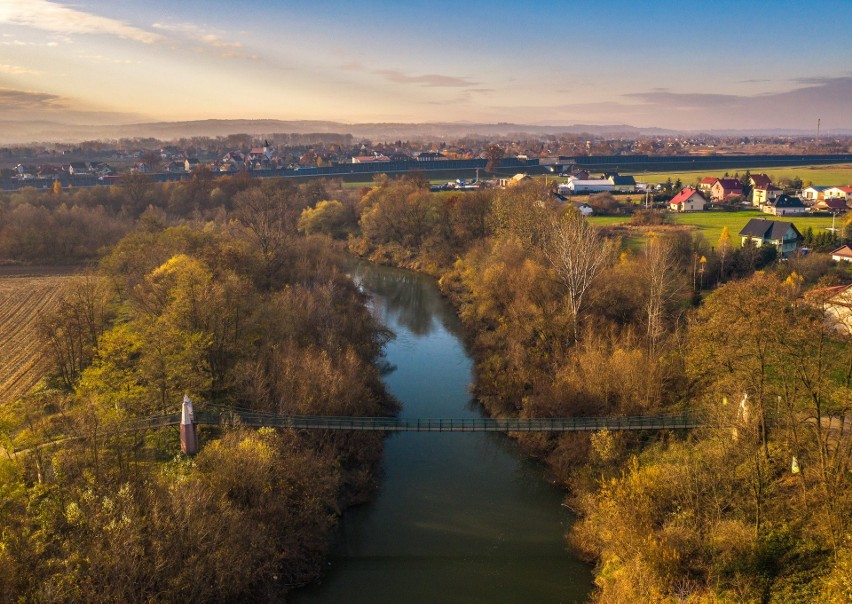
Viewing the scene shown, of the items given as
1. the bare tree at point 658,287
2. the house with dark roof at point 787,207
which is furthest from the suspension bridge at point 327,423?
the house with dark roof at point 787,207

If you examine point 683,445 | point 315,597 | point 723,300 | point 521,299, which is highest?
point 723,300

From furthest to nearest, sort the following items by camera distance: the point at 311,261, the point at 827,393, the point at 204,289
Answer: the point at 311,261
the point at 204,289
the point at 827,393

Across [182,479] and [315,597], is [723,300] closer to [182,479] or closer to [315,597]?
[315,597]

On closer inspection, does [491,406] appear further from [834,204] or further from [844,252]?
[834,204]

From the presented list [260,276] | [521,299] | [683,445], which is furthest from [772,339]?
[260,276]

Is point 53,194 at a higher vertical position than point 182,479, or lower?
higher

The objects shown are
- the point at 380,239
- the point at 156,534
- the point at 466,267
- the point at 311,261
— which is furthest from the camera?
the point at 380,239

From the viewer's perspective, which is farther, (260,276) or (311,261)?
(311,261)
